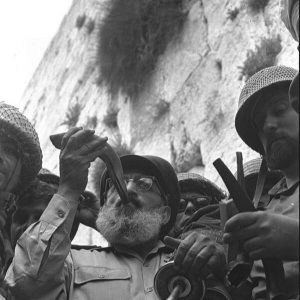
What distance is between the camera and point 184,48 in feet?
36.5

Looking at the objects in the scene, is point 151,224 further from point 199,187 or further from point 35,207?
point 199,187

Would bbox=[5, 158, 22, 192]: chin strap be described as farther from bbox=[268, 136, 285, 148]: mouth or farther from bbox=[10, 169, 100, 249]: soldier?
bbox=[268, 136, 285, 148]: mouth

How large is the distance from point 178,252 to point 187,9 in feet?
28.3

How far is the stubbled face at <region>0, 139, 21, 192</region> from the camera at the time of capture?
3740 millimetres

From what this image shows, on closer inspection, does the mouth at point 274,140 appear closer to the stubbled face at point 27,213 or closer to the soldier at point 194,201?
the soldier at point 194,201

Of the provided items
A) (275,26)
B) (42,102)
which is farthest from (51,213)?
(42,102)

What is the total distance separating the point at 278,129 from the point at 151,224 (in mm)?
1034

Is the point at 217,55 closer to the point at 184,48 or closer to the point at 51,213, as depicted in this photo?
the point at 184,48

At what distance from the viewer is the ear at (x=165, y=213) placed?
4.11 m

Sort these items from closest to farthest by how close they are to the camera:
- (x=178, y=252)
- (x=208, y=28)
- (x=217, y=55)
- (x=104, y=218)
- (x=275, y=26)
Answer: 1. (x=178, y=252)
2. (x=104, y=218)
3. (x=275, y=26)
4. (x=217, y=55)
5. (x=208, y=28)

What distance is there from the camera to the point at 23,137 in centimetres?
380

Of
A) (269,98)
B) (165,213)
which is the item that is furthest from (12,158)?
(269,98)

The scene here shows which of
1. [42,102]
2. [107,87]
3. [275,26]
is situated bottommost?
[42,102]

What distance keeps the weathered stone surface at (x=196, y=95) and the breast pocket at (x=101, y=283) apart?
12.7 feet
